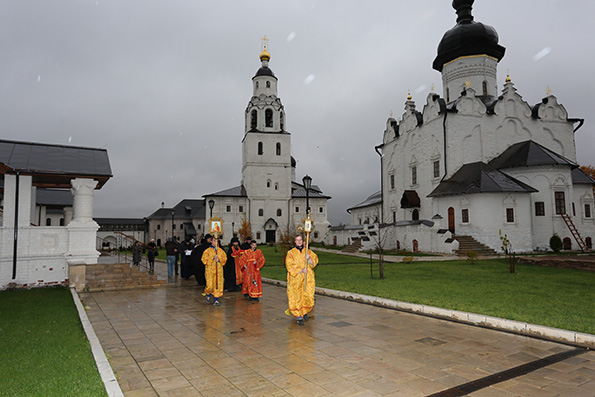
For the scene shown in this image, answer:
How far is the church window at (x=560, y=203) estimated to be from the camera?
27.4m

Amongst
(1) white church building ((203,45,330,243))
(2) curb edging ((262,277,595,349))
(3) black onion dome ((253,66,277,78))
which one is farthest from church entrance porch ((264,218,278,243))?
(2) curb edging ((262,277,595,349))

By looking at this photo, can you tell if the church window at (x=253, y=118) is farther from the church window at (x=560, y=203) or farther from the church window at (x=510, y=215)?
the church window at (x=560, y=203)

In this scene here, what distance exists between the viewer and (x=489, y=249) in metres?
26.0

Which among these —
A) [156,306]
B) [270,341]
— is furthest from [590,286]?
[156,306]

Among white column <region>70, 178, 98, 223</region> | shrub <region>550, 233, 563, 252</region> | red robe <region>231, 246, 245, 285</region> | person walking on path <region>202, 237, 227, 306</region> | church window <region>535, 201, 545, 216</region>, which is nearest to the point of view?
person walking on path <region>202, 237, 227, 306</region>

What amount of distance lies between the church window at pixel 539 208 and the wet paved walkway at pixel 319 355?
24.5m

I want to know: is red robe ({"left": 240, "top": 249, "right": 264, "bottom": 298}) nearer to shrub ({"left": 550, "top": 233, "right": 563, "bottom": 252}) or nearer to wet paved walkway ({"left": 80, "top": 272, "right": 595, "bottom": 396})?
wet paved walkway ({"left": 80, "top": 272, "right": 595, "bottom": 396})

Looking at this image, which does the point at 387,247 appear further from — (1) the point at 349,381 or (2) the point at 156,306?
(1) the point at 349,381

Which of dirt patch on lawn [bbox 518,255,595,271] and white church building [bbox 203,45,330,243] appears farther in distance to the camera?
white church building [bbox 203,45,330,243]

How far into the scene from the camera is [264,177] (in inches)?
2131

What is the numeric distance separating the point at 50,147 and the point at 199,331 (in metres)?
11.2

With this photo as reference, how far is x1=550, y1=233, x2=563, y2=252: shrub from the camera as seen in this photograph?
26062 mm

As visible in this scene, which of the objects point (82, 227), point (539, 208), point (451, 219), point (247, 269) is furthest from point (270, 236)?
point (247, 269)

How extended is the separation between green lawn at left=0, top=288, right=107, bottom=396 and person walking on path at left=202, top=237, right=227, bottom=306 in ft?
9.65
